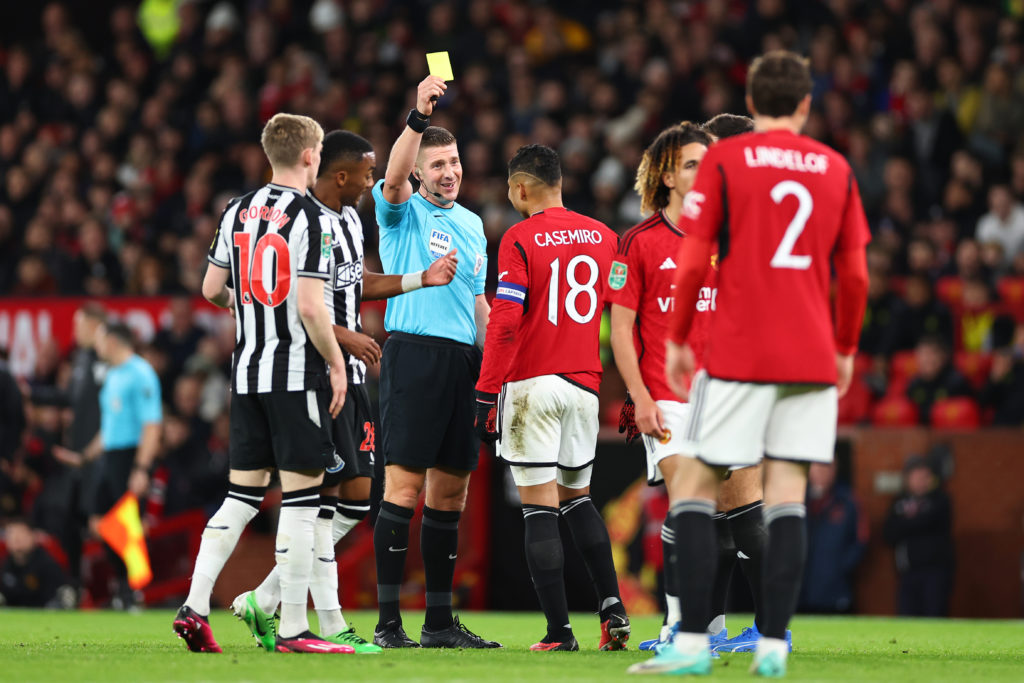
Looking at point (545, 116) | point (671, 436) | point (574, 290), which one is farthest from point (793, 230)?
point (545, 116)

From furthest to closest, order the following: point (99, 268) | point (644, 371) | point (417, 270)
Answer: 1. point (99, 268)
2. point (417, 270)
3. point (644, 371)

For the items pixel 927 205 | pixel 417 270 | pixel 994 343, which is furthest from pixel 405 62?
pixel 417 270

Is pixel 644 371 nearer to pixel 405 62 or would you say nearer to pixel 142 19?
pixel 405 62

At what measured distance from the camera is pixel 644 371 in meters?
6.29

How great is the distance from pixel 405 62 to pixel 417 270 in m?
11.6

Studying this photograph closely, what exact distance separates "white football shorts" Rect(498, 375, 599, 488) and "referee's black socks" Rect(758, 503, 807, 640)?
164 centimetres

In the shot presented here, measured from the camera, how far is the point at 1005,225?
12.8m

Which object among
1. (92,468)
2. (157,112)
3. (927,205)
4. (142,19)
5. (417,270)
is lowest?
(92,468)

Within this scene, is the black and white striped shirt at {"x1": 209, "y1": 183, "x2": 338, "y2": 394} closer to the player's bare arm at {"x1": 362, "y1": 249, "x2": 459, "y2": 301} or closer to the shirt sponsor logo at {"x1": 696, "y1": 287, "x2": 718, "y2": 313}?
Answer: the player's bare arm at {"x1": 362, "y1": 249, "x2": 459, "y2": 301}

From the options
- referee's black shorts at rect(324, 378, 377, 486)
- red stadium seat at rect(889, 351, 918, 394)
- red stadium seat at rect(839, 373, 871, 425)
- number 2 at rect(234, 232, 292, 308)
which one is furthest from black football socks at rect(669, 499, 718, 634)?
red stadium seat at rect(889, 351, 918, 394)

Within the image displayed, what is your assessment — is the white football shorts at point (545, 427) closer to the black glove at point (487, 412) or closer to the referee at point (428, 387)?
the black glove at point (487, 412)

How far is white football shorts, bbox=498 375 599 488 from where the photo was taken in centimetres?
639

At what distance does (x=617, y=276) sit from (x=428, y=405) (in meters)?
1.24

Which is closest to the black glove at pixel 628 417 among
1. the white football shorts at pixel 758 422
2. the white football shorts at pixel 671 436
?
the white football shorts at pixel 671 436
